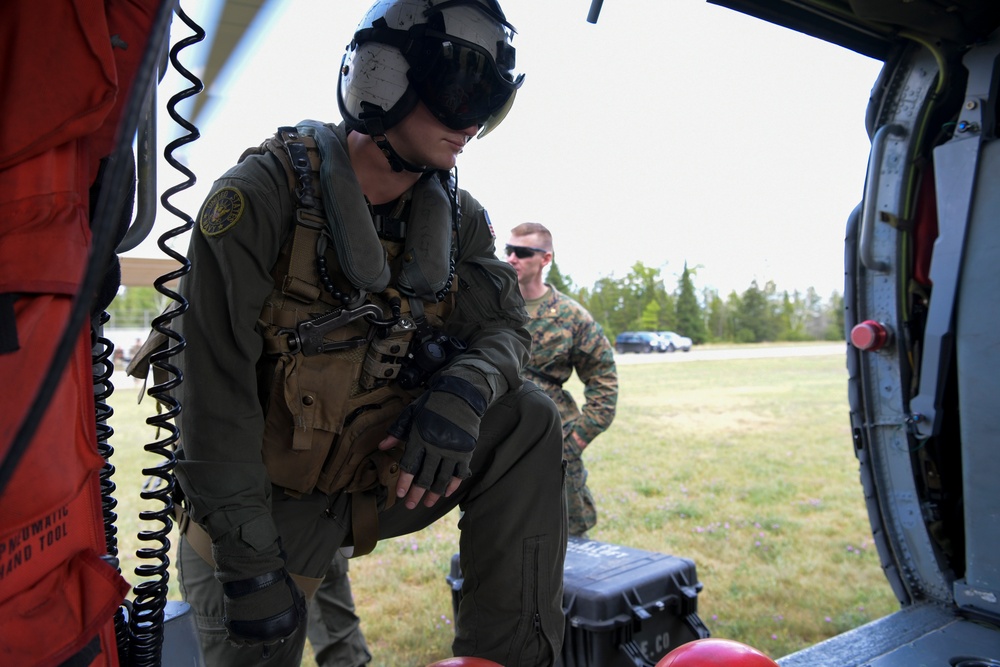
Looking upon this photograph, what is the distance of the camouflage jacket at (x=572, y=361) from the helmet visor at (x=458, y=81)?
2.52 m

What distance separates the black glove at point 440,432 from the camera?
183cm

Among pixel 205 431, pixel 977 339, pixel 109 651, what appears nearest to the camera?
pixel 109 651

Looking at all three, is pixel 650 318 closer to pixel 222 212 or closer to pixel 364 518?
pixel 364 518

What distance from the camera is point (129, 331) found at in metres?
31.4

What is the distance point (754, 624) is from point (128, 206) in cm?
398

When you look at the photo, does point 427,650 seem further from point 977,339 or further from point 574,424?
point 977,339

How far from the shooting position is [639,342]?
1248 inches

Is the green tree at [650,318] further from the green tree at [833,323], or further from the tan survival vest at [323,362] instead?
the tan survival vest at [323,362]

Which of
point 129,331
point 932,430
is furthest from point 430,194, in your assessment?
point 129,331

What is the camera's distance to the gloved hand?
1.70 metres

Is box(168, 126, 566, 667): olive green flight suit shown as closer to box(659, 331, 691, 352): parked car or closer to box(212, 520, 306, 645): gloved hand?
box(212, 520, 306, 645): gloved hand

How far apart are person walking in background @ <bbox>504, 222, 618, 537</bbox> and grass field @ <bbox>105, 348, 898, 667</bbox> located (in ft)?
3.91

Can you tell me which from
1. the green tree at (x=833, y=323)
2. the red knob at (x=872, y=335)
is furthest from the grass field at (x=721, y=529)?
the green tree at (x=833, y=323)

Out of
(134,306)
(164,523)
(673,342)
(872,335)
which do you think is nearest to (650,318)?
(673,342)
